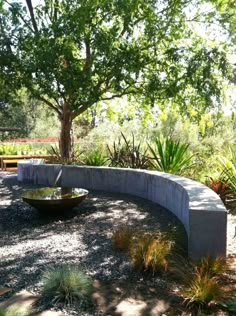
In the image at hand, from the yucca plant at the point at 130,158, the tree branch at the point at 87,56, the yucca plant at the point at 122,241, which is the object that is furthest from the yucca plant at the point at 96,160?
the yucca plant at the point at 122,241

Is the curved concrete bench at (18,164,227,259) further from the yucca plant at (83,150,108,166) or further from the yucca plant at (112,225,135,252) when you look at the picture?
the yucca plant at (83,150,108,166)

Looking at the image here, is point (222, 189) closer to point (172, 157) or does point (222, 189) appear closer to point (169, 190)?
point (169, 190)

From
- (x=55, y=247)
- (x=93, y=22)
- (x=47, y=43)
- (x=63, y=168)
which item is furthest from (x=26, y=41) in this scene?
(x=55, y=247)

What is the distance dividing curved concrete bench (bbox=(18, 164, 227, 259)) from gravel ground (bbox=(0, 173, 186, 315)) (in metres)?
0.28

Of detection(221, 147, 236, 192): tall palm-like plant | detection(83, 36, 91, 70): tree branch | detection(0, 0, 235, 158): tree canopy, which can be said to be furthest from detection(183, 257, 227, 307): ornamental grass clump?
detection(83, 36, 91, 70): tree branch

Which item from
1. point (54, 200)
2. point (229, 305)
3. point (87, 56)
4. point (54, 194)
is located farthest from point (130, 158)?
point (229, 305)

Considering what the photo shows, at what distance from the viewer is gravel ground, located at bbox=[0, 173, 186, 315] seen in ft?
12.5

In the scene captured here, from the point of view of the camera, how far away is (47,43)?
896 cm

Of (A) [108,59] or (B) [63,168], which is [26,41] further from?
(B) [63,168]

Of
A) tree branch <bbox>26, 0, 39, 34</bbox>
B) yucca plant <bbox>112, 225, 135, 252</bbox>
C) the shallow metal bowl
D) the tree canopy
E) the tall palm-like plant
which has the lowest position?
yucca plant <bbox>112, 225, 135, 252</bbox>

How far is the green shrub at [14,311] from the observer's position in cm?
276

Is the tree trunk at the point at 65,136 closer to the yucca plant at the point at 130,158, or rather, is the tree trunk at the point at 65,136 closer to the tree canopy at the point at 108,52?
the tree canopy at the point at 108,52

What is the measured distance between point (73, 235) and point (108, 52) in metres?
5.43

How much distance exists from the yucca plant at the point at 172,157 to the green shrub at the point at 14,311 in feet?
18.8
